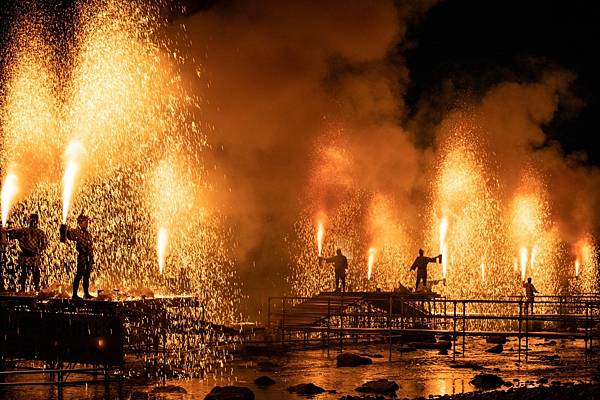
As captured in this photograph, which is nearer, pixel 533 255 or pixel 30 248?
pixel 30 248

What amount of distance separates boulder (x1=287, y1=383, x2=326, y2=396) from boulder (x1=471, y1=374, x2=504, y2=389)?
2421 millimetres

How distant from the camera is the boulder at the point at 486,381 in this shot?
1364 centimetres

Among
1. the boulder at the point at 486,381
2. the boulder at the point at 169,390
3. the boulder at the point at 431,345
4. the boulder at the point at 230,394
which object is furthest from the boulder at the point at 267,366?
the boulder at the point at 431,345

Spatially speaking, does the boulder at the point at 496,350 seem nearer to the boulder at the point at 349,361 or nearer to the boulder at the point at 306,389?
the boulder at the point at 349,361

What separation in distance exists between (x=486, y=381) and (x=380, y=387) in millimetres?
1880

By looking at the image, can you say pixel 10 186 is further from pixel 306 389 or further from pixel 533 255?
pixel 533 255

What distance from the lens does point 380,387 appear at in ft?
42.7

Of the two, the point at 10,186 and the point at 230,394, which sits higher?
the point at 10,186

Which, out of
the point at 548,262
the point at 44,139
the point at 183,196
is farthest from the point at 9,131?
the point at 548,262

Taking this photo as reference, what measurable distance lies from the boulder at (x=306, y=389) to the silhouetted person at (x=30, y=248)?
5645mm

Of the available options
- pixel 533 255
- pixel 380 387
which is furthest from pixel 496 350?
pixel 533 255

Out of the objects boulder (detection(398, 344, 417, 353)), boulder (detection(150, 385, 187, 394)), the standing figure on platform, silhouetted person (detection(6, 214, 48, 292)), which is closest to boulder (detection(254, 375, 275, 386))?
boulder (detection(150, 385, 187, 394))

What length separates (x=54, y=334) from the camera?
40.8 ft

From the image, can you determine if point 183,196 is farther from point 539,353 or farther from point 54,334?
point 54,334
